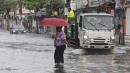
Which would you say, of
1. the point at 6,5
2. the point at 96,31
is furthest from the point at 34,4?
the point at 96,31

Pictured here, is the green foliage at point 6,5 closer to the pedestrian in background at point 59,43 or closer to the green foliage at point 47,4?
the green foliage at point 47,4

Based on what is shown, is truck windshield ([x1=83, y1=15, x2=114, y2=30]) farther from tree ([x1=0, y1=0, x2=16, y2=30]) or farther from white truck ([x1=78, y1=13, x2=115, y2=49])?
tree ([x1=0, y1=0, x2=16, y2=30])

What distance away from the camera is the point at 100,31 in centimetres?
Result: 2952

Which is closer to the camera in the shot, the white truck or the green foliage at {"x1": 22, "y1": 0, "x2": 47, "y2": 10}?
the white truck

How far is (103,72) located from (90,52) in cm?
1204

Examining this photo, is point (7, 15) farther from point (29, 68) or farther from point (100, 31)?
point (29, 68)

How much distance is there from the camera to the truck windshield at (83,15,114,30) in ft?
98.5

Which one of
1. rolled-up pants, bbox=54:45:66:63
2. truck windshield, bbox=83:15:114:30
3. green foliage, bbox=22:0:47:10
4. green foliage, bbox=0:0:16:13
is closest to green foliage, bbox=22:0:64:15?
green foliage, bbox=22:0:47:10

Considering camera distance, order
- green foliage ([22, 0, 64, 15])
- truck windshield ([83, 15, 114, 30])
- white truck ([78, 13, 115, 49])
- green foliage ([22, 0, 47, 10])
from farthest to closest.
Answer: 1. green foliage ([22, 0, 47, 10])
2. green foliage ([22, 0, 64, 15])
3. truck windshield ([83, 15, 114, 30])
4. white truck ([78, 13, 115, 49])

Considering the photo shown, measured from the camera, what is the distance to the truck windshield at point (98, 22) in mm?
30013

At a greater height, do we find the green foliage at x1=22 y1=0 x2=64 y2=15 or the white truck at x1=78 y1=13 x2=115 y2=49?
the white truck at x1=78 y1=13 x2=115 y2=49

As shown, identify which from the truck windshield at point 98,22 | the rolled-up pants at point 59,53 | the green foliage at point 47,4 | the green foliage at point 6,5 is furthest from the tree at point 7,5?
the rolled-up pants at point 59,53

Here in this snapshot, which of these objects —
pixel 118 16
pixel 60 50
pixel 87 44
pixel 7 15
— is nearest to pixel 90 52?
pixel 87 44

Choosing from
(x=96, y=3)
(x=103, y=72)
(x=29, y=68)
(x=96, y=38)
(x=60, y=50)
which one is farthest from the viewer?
(x=96, y=3)
